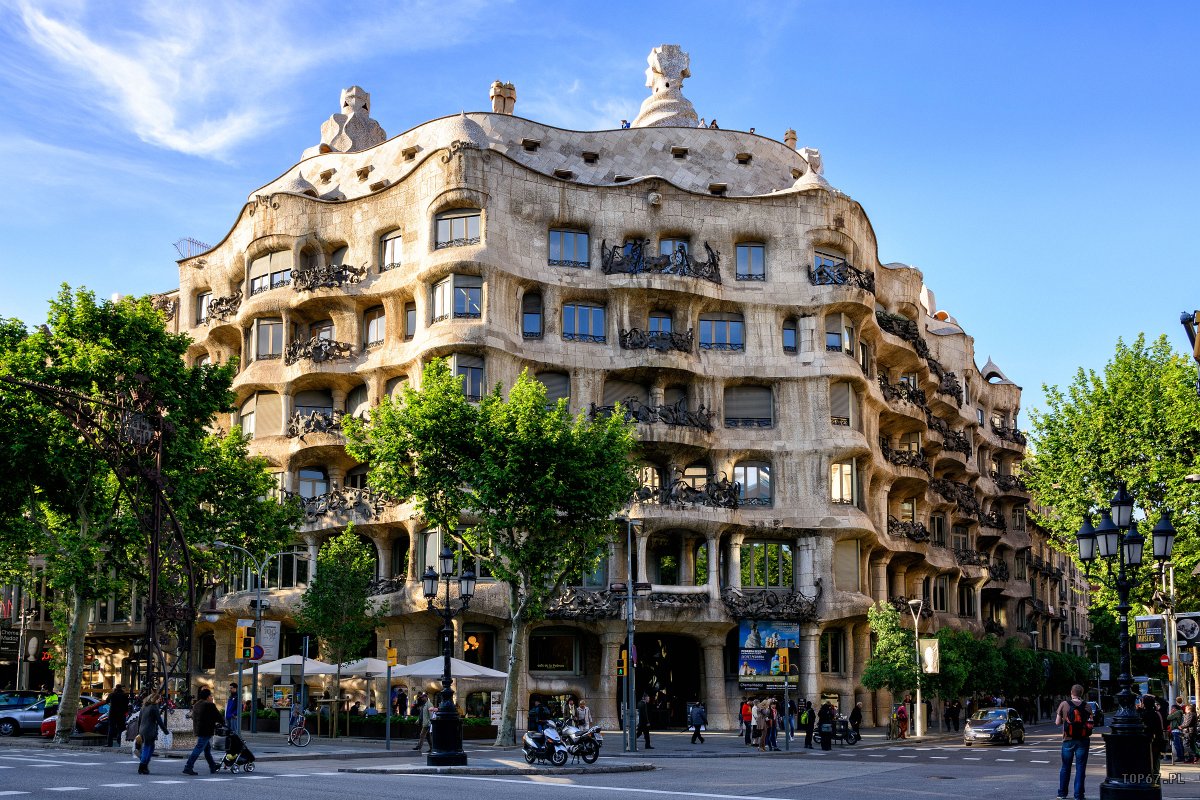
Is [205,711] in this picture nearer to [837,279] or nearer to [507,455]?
[507,455]

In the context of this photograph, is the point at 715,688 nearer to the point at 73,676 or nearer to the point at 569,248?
the point at 569,248

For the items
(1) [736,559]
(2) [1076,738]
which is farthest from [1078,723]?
(1) [736,559]

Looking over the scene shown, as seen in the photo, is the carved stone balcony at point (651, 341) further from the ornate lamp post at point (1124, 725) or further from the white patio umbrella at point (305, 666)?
the ornate lamp post at point (1124, 725)

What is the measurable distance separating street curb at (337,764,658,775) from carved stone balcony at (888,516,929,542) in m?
33.7

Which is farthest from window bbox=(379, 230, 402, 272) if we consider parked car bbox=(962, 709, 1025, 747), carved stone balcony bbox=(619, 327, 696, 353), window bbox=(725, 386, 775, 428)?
parked car bbox=(962, 709, 1025, 747)

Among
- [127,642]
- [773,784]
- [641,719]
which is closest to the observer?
[773,784]

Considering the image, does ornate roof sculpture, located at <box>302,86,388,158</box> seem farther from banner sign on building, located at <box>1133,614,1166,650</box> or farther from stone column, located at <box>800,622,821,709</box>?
banner sign on building, located at <box>1133,614,1166,650</box>

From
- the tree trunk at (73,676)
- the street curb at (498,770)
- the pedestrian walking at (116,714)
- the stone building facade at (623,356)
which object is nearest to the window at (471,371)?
the stone building facade at (623,356)

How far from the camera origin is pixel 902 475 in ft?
204

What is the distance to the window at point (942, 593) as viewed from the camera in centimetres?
6953

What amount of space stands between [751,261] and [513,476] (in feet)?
78.1

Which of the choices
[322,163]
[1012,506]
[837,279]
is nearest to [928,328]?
[1012,506]

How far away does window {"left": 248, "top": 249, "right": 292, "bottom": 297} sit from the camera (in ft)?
194

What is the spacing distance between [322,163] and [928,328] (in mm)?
38719
